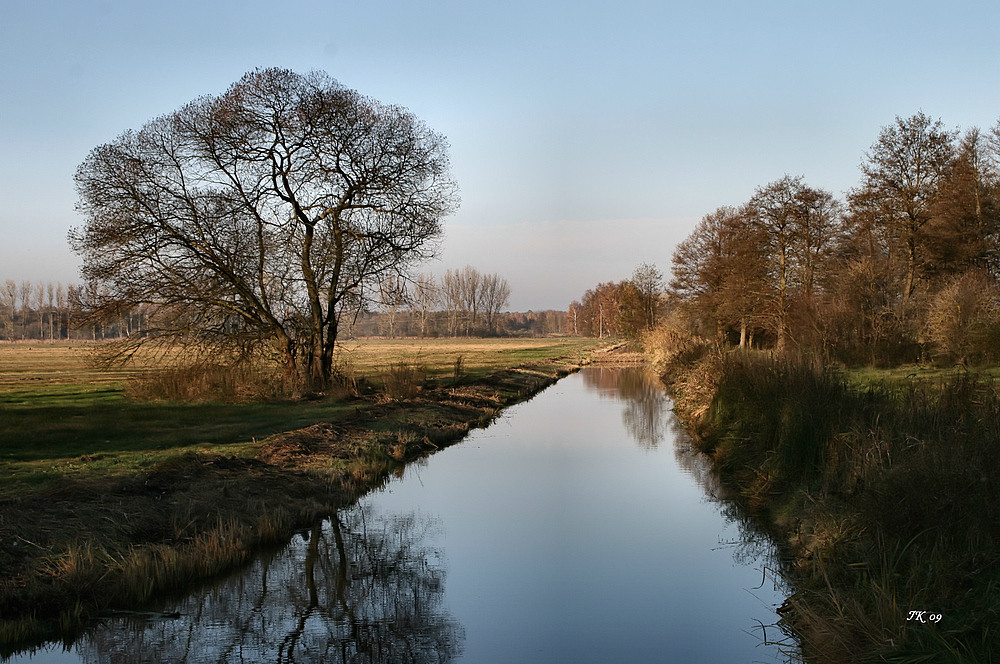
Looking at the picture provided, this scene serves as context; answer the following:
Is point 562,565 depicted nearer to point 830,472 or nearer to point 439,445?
point 830,472

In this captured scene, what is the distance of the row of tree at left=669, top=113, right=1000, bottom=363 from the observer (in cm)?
2730

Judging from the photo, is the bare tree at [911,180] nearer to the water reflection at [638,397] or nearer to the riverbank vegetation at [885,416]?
the riverbank vegetation at [885,416]

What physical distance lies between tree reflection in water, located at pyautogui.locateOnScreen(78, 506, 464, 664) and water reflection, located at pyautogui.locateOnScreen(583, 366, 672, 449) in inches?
403

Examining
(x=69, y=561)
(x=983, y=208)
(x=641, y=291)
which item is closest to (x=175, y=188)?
(x=69, y=561)

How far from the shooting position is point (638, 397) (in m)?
29.4

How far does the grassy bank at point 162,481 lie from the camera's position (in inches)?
282

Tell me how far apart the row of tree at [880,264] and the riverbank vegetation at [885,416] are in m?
0.09

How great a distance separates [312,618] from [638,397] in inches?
918

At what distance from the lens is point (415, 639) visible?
21.9 feet

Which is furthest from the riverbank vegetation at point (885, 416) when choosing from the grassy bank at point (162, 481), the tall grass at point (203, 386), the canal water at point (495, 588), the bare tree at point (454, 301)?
the bare tree at point (454, 301)

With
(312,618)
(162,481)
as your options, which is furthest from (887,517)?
(162,481)

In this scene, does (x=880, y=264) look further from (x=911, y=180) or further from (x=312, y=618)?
(x=312, y=618)

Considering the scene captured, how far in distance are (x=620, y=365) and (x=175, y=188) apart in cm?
3382

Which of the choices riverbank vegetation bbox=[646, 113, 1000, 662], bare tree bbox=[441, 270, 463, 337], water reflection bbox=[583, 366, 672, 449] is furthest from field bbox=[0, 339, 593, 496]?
bare tree bbox=[441, 270, 463, 337]
